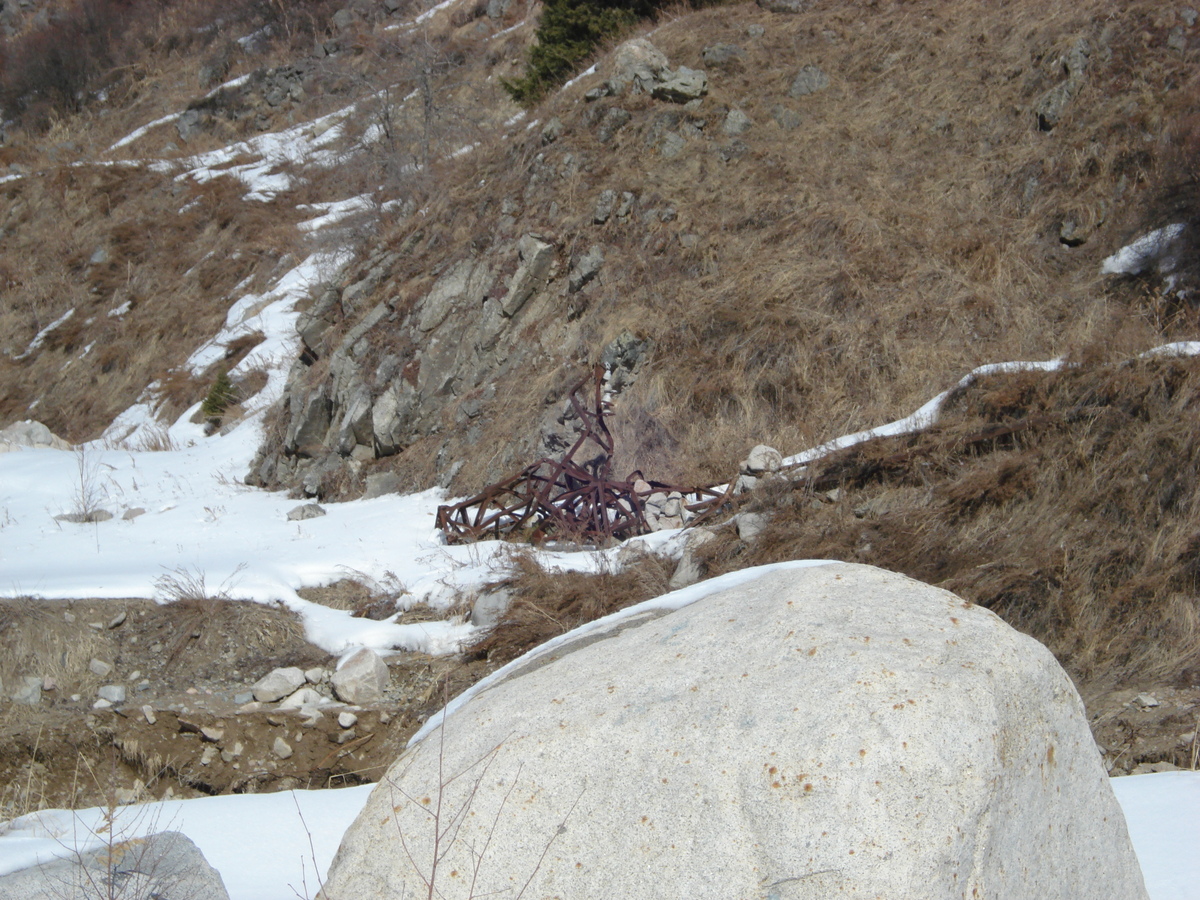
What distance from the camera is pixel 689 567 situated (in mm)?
5395

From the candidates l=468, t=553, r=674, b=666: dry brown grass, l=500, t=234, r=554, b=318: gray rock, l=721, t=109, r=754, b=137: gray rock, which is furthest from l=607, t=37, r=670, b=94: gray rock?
l=468, t=553, r=674, b=666: dry brown grass

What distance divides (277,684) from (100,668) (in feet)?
3.68

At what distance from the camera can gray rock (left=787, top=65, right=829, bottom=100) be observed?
450 inches

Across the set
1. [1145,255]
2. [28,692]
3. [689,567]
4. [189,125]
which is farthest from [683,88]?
[189,125]

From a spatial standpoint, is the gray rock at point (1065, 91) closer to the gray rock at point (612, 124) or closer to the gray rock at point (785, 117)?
the gray rock at point (785, 117)

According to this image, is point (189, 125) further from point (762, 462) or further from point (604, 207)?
point (762, 462)

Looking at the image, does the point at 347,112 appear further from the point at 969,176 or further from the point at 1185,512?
the point at 1185,512

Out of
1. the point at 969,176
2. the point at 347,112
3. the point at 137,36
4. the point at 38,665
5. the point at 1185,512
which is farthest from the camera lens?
the point at 137,36

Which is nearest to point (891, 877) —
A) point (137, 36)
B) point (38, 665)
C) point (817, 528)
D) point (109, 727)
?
point (817, 528)

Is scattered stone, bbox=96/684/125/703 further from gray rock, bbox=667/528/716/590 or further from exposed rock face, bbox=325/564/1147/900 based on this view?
exposed rock face, bbox=325/564/1147/900

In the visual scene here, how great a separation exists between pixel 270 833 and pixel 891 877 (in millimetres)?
2251

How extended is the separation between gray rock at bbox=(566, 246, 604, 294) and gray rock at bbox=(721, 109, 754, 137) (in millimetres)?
2686

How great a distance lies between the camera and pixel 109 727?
480 centimetres

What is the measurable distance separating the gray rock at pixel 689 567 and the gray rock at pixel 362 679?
1770 mm
